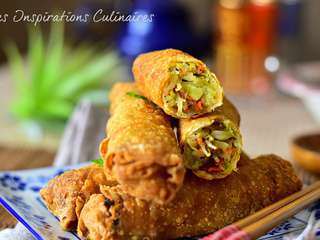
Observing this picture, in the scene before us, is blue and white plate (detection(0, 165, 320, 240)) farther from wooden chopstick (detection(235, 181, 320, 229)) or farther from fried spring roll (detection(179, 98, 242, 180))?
fried spring roll (detection(179, 98, 242, 180))

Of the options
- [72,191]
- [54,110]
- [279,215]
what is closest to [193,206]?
[279,215]

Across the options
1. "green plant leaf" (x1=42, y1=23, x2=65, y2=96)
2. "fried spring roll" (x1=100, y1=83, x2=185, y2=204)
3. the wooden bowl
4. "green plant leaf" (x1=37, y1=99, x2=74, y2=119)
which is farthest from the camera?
"green plant leaf" (x1=42, y1=23, x2=65, y2=96)

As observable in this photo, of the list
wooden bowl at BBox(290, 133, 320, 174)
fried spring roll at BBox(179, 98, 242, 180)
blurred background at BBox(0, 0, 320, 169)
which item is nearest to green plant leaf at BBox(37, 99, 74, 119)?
blurred background at BBox(0, 0, 320, 169)

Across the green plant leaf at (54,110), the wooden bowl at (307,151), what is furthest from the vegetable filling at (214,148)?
the green plant leaf at (54,110)

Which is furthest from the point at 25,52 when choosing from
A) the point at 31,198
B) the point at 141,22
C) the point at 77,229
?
the point at 77,229

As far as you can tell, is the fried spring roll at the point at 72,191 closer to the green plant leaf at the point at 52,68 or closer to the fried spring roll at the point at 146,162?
the fried spring roll at the point at 146,162

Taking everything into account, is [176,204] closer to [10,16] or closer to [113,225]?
[113,225]

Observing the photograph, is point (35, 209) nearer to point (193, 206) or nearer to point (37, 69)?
point (193, 206)
